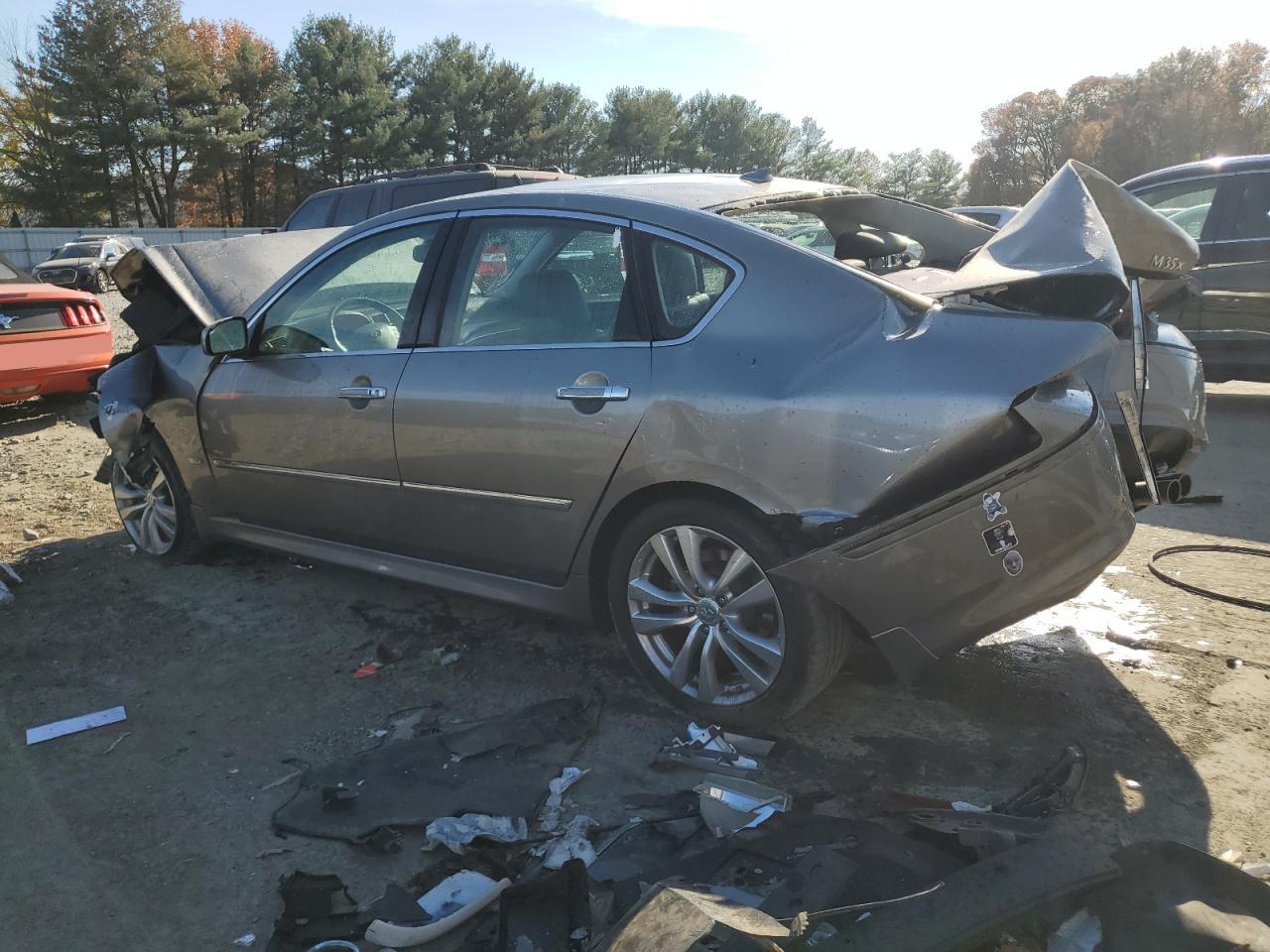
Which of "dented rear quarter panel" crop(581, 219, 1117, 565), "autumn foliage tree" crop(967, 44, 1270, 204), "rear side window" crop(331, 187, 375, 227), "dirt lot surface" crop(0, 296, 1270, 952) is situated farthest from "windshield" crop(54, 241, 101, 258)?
"autumn foliage tree" crop(967, 44, 1270, 204)

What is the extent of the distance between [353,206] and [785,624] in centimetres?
1008

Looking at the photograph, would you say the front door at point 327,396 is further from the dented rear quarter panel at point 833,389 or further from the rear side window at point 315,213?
the rear side window at point 315,213

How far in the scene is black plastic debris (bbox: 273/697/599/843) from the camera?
2.95 metres

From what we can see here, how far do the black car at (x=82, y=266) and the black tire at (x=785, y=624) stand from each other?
27.2 m

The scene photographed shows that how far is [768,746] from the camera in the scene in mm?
3213

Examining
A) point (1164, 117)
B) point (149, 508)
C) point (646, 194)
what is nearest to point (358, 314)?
point (646, 194)

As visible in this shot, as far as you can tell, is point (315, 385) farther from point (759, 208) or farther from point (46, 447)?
point (46, 447)

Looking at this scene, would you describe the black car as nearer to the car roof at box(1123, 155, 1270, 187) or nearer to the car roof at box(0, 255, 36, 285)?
the car roof at box(0, 255, 36, 285)

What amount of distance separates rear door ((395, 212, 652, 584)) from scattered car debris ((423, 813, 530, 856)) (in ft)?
3.26

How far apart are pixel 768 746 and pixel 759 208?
1887 mm

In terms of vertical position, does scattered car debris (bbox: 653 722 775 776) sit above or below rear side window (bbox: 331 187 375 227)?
below

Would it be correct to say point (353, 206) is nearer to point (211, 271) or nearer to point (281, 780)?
point (211, 271)

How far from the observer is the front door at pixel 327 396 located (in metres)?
4.05

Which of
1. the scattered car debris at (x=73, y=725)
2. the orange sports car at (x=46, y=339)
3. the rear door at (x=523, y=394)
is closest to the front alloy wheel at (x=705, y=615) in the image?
the rear door at (x=523, y=394)
